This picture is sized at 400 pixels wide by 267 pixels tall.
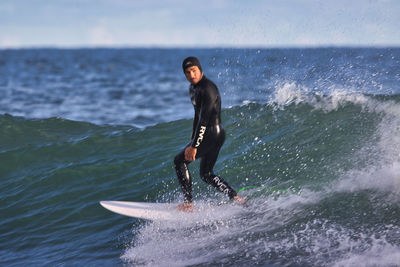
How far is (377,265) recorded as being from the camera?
3.94 meters

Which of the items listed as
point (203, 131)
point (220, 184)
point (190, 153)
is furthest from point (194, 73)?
point (220, 184)

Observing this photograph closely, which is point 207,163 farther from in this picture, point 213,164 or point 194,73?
point 194,73

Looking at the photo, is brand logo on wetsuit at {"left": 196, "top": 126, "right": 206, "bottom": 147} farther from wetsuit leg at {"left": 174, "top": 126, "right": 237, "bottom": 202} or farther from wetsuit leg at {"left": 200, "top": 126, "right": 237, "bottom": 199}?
wetsuit leg at {"left": 200, "top": 126, "right": 237, "bottom": 199}

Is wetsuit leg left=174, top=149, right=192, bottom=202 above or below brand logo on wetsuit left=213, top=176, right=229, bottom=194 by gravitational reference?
above

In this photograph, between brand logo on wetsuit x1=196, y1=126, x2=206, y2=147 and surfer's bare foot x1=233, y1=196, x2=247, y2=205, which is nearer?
brand logo on wetsuit x1=196, y1=126, x2=206, y2=147

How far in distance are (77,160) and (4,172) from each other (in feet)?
4.64

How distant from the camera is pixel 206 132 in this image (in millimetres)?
5172

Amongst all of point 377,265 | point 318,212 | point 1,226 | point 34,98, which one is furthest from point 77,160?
point 34,98

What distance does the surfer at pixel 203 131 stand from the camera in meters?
4.96

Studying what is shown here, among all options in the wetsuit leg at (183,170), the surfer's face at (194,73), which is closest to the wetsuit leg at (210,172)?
the wetsuit leg at (183,170)

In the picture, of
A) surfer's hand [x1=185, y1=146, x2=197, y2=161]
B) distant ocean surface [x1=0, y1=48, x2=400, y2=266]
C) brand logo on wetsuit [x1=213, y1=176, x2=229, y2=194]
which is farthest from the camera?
brand logo on wetsuit [x1=213, y1=176, x2=229, y2=194]

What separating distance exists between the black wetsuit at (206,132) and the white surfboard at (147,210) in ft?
0.99

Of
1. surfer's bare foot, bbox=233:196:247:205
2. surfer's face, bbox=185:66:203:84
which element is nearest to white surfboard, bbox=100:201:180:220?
surfer's bare foot, bbox=233:196:247:205

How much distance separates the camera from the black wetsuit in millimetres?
4969
